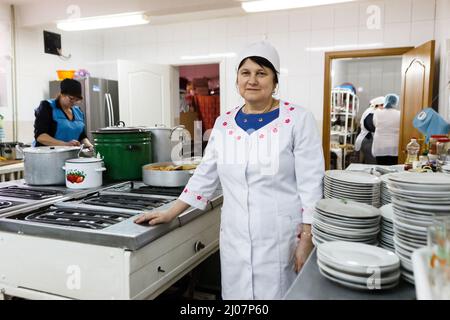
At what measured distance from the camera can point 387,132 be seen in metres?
5.82

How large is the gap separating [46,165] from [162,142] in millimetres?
735

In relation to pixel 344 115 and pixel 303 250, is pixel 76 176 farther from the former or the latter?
pixel 344 115

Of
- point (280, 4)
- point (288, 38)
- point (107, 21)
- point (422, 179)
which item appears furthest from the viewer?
point (288, 38)

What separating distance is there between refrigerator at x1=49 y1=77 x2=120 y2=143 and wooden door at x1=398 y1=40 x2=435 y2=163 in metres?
3.70

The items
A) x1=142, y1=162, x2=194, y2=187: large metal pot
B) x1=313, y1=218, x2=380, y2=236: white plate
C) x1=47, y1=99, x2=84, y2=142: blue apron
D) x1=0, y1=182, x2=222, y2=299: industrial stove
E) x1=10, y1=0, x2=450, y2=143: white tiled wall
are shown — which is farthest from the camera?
x1=10, y1=0, x2=450, y2=143: white tiled wall

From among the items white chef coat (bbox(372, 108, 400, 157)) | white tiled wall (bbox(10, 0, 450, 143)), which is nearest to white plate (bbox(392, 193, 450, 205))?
white tiled wall (bbox(10, 0, 450, 143))

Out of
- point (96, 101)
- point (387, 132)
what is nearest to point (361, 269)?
point (96, 101)

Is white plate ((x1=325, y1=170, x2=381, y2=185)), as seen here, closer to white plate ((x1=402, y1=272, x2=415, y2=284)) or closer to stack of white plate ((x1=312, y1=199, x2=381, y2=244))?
stack of white plate ((x1=312, y1=199, x2=381, y2=244))

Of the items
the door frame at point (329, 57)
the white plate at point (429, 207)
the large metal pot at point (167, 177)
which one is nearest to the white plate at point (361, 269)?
the white plate at point (429, 207)

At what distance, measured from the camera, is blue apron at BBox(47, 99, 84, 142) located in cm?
338

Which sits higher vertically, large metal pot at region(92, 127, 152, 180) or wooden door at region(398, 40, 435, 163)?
wooden door at region(398, 40, 435, 163)

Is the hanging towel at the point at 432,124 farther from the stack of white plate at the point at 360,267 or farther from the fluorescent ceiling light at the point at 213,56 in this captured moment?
the fluorescent ceiling light at the point at 213,56
